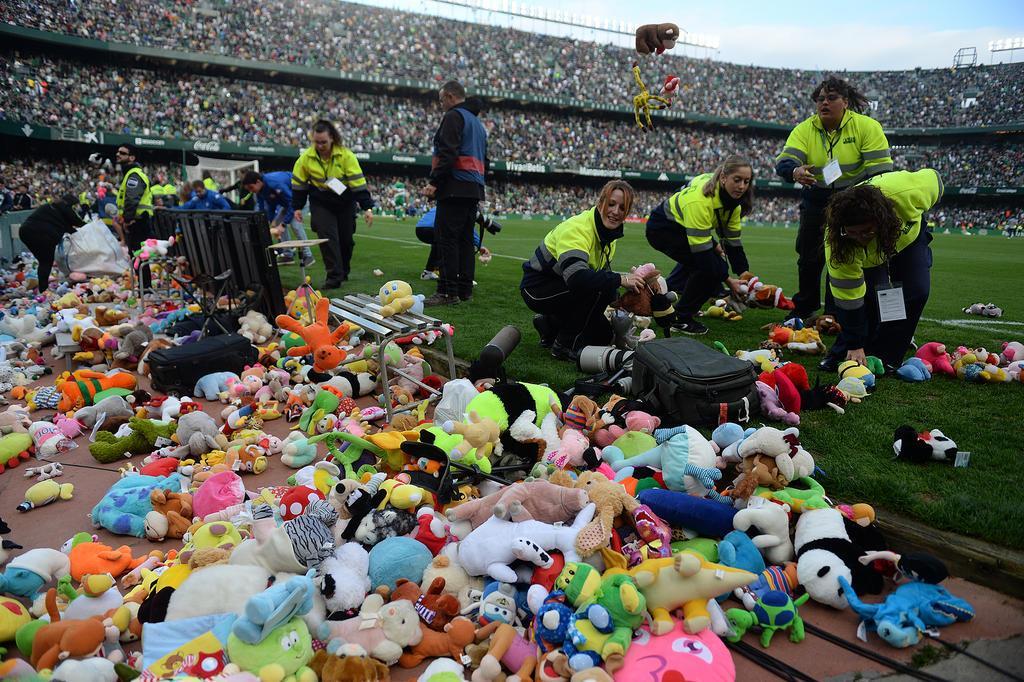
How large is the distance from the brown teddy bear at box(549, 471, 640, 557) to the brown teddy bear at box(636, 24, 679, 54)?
4.59m

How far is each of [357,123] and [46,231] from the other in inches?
1056

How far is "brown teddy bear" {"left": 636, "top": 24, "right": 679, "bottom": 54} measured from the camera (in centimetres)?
571

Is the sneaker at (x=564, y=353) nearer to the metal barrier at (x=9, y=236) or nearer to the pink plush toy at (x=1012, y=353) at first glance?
the pink plush toy at (x=1012, y=353)

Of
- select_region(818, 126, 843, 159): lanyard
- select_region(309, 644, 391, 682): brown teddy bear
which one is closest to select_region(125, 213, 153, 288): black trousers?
select_region(818, 126, 843, 159): lanyard

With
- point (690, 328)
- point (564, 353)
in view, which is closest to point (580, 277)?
point (564, 353)

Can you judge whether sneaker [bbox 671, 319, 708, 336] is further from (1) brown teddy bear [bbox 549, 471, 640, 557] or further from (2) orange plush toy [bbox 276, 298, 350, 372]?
(1) brown teddy bear [bbox 549, 471, 640, 557]

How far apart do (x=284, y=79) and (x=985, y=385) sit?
35618 millimetres

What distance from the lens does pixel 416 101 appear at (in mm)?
36000

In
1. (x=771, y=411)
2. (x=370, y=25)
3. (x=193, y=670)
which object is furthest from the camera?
(x=370, y=25)

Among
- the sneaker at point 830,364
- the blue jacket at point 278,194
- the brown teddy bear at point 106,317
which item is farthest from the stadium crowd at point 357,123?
the sneaker at point 830,364

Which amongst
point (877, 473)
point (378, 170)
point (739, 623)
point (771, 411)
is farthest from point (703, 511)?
point (378, 170)

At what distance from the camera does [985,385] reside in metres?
4.11

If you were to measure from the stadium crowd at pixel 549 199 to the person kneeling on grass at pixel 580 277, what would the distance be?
1108 inches

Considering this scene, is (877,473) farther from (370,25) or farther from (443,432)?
(370,25)
